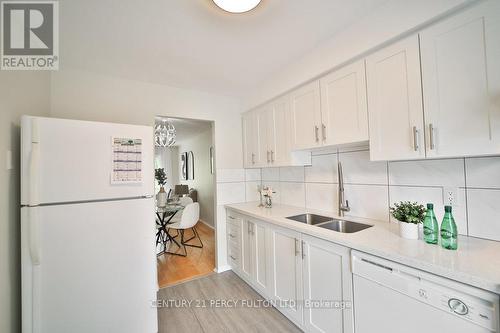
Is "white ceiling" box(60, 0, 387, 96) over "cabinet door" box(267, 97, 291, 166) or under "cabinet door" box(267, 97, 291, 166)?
over

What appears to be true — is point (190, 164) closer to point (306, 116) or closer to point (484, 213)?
point (306, 116)

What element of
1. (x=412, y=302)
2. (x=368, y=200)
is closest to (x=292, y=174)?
(x=368, y=200)

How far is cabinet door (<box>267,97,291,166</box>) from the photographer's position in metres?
2.15

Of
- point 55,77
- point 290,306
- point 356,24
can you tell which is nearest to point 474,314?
point 290,306

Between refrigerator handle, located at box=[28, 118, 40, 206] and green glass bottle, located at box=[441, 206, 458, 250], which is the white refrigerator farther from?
green glass bottle, located at box=[441, 206, 458, 250]

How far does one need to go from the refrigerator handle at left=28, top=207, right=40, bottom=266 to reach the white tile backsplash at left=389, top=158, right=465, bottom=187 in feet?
7.88

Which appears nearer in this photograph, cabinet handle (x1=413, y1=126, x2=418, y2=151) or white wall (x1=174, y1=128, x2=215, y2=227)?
cabinet handle (x1=413, y1=126, x2=418, y2=151)

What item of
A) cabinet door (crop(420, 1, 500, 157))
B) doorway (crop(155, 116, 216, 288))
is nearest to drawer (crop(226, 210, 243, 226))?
doorway (crop(155, 116, 216, 288))

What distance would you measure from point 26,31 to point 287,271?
2614 millimetres

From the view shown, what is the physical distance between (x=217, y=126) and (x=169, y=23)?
1426 mm

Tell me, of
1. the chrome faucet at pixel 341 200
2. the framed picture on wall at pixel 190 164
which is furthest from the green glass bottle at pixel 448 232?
the framed picture on wall at pixel 190 164

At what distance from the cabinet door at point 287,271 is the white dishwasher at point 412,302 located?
1.55ft

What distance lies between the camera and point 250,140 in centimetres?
276

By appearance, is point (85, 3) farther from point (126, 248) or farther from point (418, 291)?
point (418, 291)
